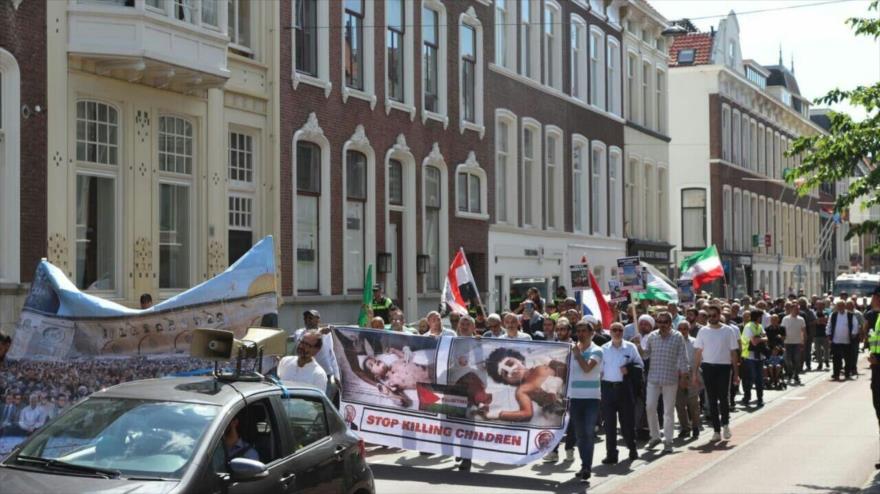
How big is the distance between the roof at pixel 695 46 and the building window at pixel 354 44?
1374 inches

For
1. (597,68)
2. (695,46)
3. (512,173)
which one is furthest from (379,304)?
(695,46)

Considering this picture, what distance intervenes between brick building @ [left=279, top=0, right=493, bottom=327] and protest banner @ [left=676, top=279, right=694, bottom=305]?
5053 mm

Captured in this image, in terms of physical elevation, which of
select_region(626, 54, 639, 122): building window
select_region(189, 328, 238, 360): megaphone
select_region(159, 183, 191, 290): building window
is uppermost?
select_region(626, 54, 639, 122): building window

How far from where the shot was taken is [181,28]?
748 inches

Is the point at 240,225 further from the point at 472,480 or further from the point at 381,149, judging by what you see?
the point at 472,480

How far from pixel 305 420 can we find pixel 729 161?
52.0m

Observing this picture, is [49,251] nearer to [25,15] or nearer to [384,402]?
[25,15]

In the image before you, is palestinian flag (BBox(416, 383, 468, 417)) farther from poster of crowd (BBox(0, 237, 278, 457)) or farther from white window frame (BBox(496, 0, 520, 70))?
white window frame (BBox(496, 0, 520, 70))

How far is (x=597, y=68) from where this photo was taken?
40.9m

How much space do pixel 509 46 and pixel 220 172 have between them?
570 inches

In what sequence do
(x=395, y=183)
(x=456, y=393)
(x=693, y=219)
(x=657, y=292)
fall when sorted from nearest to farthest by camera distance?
(x=456, y=393) → (x=657, y=292) → (x=395, y=183) → (x=693, y=219)

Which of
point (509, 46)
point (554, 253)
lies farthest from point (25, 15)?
point (554, 253)

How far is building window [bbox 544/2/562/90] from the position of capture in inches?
1448

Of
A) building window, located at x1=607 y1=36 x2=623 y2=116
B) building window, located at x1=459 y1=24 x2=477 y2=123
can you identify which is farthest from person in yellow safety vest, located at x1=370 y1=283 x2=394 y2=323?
building window, located at x1=607 y1=36 x2=623 y2=116
